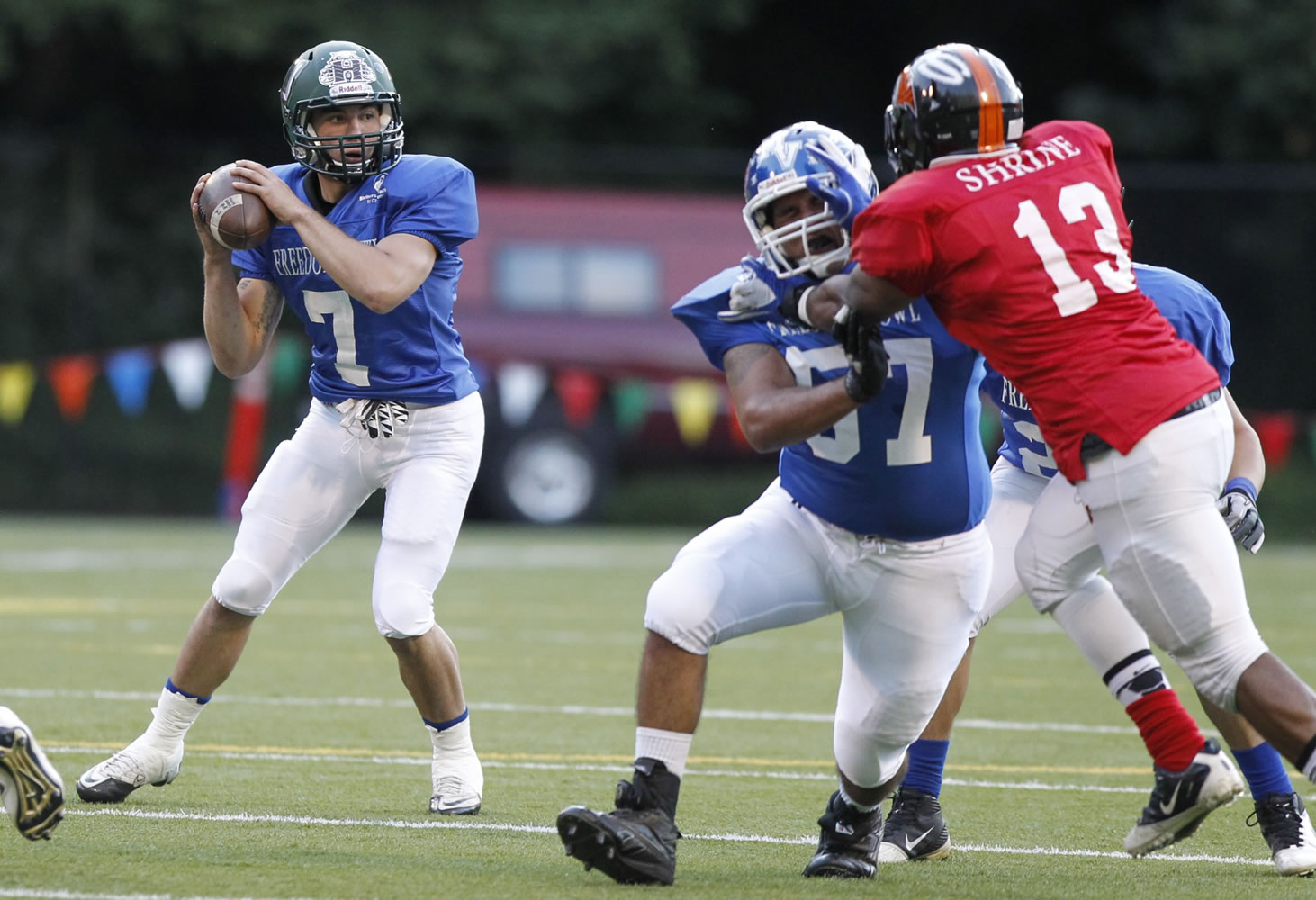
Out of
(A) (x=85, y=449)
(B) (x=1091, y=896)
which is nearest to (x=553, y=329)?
(A) (x=85, y=449)

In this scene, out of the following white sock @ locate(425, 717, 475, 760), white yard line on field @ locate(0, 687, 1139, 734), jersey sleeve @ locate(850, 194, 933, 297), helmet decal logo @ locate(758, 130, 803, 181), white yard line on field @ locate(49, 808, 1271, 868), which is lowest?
white yard line on field @ locate(0, 687, 1139, 734)

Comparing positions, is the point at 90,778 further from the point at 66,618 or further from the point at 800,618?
the point at 66,618

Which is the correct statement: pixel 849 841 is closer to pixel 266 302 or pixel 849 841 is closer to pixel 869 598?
pixel 869 598

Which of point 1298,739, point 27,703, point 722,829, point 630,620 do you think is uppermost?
point 1298,739

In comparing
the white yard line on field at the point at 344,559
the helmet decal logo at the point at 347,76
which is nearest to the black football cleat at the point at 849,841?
the helmet decal logo at the point at 347,76

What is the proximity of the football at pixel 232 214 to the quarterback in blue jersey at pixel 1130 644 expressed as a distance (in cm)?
196

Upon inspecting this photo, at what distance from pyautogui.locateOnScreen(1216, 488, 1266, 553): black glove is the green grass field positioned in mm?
783

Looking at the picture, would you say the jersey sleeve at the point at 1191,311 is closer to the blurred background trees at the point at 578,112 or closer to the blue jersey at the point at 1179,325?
the blue jersey at the point at 1179,325

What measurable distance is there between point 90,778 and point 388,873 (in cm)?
129

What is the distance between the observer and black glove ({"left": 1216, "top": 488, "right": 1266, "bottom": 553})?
462 cm

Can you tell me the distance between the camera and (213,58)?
63.4 ft

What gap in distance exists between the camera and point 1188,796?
14.3ft

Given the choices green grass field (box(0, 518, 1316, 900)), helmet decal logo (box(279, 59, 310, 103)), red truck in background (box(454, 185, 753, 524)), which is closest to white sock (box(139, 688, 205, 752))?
green grass field (box(0, 518, 1316, 900))

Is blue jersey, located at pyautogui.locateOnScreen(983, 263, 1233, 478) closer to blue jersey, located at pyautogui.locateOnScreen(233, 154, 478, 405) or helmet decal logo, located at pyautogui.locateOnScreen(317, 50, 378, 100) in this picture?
blue jersey, located at pyautogui.locateOnScreen(233, 154, 478, 405)
